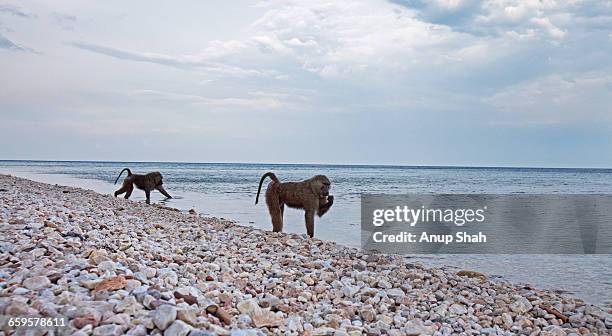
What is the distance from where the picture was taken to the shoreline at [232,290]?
3.59 meters

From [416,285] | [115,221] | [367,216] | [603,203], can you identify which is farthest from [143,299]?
[603,203]

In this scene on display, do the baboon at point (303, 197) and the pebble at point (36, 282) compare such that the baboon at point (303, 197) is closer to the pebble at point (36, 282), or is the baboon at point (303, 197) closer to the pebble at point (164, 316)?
the pebble at point (36, 282)

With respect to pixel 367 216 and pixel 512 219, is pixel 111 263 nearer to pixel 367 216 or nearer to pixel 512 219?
pixel 367 216

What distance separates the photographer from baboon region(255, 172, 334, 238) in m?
9.69

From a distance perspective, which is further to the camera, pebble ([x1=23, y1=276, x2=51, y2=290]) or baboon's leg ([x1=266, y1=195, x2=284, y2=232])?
baboon's leg ([x1=266, y1=195, x2=284, y2=232])

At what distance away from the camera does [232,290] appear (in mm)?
4922

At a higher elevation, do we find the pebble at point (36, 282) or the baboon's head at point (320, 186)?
the baboon's head at point (320, 186)

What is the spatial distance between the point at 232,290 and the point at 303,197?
489 centimetres

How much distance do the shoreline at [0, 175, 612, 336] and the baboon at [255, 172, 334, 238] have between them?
1.49 meters

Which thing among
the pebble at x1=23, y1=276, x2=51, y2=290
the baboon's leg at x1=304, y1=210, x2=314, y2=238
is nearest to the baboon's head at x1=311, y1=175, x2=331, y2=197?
the baboon's leg at x1=304, y1=210, x2=314, y2=238

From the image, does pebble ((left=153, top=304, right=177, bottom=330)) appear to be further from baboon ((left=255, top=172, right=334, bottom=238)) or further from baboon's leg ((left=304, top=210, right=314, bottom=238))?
baboon's leg ((left=304, top=210, right=314, bottom=238))

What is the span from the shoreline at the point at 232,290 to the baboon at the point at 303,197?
1.49m

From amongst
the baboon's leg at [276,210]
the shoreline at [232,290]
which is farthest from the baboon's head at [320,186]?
the shoreline at [232,290]

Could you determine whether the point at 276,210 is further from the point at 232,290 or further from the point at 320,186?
the point at 232,290
